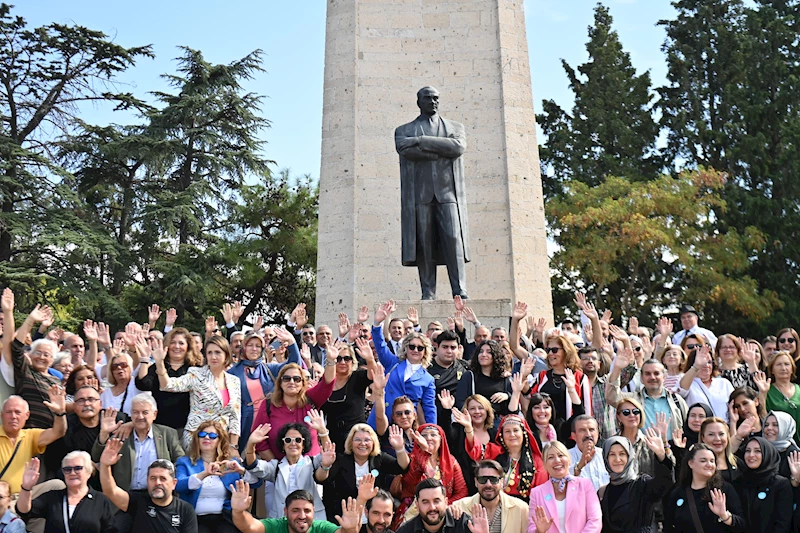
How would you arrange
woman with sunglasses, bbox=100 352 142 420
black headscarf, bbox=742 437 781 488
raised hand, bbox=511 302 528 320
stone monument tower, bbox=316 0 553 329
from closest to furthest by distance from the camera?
black headscarf, bbox=742 437 781 488 < woman with sunglasses, bbox=100 352 142 420 < raised hand, bbox=511 302 528 320 < stone monument tower, bbox=316 0 553 329

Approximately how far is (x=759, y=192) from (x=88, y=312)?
61.8ft

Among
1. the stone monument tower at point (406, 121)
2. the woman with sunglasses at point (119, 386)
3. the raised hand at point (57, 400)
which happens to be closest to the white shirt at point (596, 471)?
the woman with sunglasses at point (119, 386)

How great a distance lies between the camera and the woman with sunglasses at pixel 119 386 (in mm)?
7090

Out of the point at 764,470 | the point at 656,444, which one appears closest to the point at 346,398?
the point at 656,444

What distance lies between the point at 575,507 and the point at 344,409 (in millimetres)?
2049

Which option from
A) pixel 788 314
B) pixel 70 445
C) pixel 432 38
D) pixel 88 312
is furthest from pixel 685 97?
pixel 70 445

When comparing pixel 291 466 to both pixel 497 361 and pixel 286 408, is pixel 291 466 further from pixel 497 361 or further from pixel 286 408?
pixel 497 361

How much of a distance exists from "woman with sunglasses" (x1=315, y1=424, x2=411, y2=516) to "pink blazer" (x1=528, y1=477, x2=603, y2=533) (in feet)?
3.24

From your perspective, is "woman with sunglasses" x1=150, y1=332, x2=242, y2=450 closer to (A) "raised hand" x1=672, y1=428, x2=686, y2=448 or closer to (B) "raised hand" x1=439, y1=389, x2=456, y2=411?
(B) "raised hand" x1=439, y1=389, x2=456, y2=411

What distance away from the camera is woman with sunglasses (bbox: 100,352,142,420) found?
709 centimetres

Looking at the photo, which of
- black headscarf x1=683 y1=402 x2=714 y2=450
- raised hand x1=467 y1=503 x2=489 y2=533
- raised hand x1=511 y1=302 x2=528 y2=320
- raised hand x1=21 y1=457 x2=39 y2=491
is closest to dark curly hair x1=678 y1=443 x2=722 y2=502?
black headscarf x1=683 y1=402 x2=714 y2=450

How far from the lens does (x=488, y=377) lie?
25.3 feet

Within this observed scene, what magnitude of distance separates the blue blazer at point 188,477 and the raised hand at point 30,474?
0.90 m

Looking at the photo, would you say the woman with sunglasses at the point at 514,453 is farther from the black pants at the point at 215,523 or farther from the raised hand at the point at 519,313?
the raised hand at the point at 519,313
